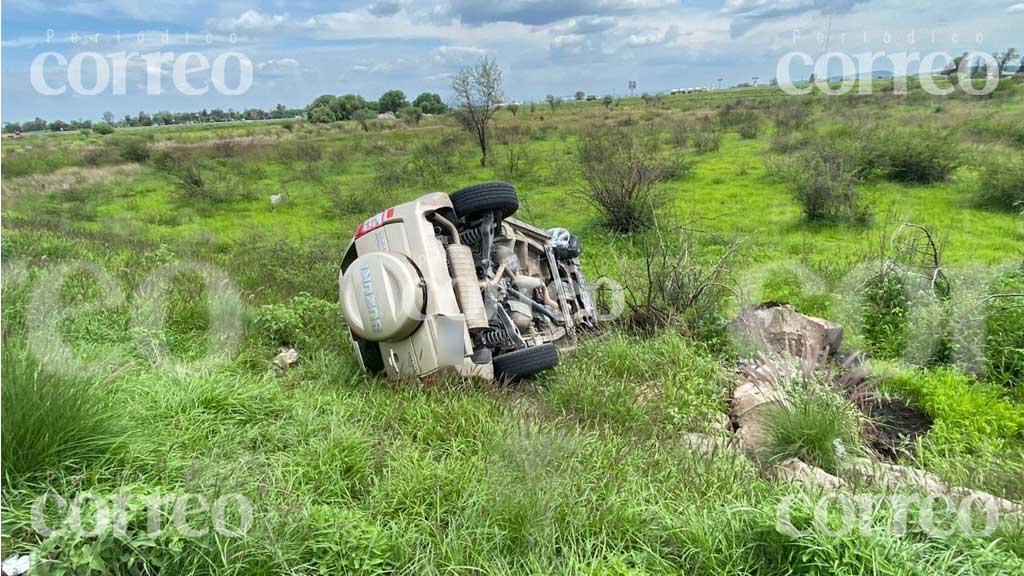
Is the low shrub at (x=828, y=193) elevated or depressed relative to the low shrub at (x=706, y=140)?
depressed

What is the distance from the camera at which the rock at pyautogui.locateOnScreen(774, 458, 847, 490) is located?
2732 millimetres

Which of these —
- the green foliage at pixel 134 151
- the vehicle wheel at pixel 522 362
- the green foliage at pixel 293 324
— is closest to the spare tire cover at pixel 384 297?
the vehicle wheel at pixel 522 362

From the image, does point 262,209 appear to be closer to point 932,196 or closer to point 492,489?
point 492,489

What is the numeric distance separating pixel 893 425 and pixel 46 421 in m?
4.99

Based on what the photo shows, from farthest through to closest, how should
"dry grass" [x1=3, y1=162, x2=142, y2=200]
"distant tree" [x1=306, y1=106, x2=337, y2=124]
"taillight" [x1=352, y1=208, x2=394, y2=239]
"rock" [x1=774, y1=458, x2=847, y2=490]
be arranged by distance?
"distant tree" [x1=306, y1=106, x2=337, y2=124] → "dry grass" [x1=3, y1=162, x2=142, y2=200] → "taillight" [x1=352, y1=208, x2=394, y2=239] → "rock" [x1=774, y1=458, x2=847, y2=490]

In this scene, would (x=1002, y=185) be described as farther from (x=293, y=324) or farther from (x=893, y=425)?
(x=293, y=324)

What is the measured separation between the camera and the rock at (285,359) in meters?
4.41

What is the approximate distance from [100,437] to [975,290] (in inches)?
266

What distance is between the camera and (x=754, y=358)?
196 inches

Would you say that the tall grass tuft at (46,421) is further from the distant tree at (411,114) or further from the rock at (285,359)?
the distant tree at (411,114)

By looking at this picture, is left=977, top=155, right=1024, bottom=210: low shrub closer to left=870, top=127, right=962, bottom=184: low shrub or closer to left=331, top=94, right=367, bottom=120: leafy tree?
left=870, top=127, right=962, bottom=184: low shrub

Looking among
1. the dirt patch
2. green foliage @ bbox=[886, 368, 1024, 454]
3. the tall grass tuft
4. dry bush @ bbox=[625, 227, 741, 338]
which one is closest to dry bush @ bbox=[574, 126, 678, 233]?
dry bush @ bbox=[625, 227, 741, 338]

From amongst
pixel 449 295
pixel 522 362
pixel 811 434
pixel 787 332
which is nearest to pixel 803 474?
pixel 811 434

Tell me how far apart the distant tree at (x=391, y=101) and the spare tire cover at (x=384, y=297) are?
143 feet
